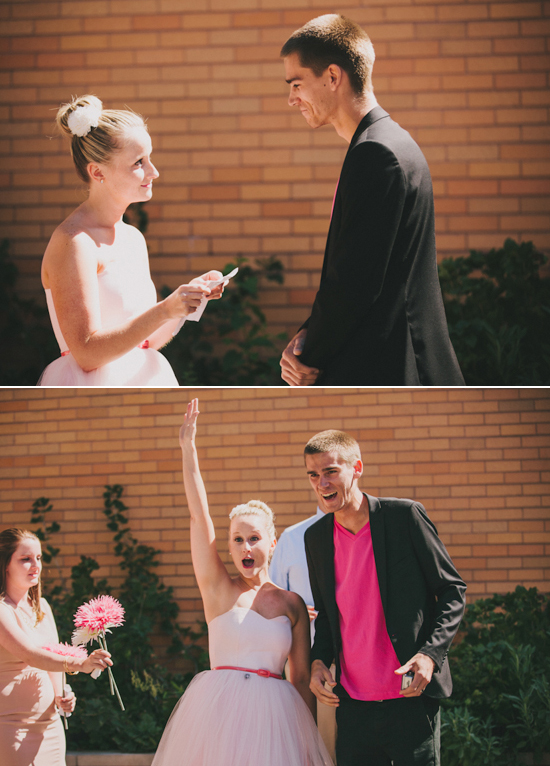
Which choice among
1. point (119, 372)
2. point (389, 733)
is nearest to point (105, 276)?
point (119, 372)

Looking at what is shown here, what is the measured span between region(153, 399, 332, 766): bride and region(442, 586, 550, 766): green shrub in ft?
4.51

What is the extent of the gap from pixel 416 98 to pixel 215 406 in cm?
252

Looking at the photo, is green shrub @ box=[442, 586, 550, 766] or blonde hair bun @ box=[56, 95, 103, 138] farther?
green shrub @ box=[442, 586, 550, 766]

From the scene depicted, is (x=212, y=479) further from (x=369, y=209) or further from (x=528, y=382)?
(x=369, y=209)

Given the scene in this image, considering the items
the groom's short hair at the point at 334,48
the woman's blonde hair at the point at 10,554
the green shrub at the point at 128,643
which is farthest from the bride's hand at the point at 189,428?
the green shrub at the point at 128,643

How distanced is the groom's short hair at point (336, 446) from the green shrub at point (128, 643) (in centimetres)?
228

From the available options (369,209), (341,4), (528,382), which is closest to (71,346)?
(369,209)

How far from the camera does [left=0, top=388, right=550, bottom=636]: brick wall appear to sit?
4742mm

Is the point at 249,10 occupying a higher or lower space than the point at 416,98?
higher

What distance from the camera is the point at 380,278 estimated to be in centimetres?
235

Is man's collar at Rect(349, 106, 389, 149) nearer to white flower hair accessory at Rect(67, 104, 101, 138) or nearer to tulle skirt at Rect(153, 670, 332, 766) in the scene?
white flower hair accessory at Rect(67, 104, 101, 138)

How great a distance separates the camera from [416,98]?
519 centimetres

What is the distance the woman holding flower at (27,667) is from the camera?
3.05 meters

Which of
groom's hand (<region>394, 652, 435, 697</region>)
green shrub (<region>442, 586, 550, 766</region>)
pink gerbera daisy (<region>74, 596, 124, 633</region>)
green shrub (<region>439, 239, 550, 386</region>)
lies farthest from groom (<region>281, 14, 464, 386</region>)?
green shrub (<region>439, 239, 550, 386</region>)
